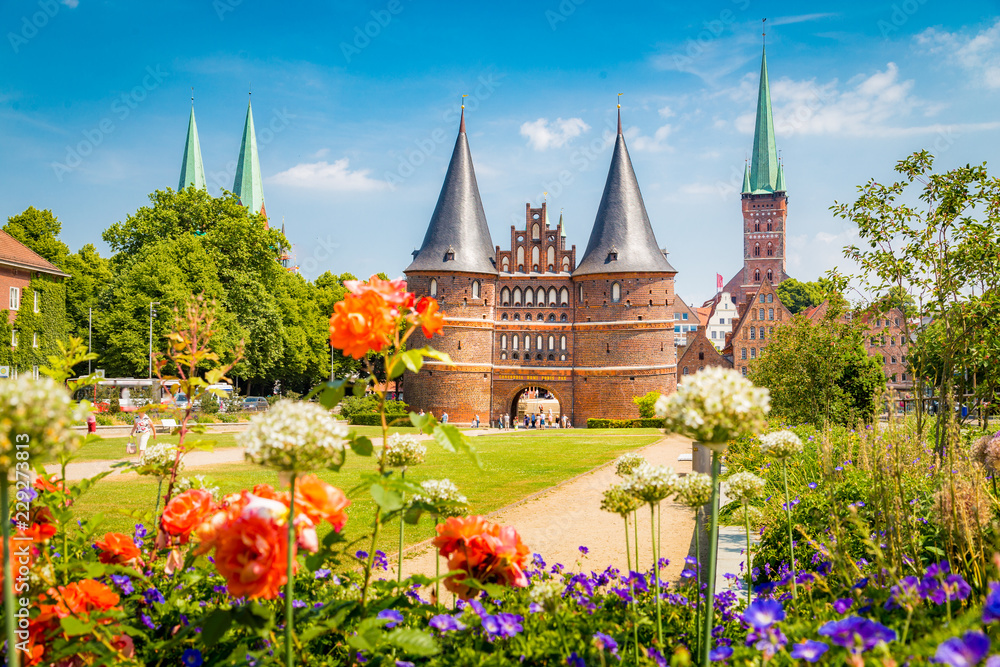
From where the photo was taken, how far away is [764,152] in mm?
85875

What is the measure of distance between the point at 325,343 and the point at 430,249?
35.5 ft

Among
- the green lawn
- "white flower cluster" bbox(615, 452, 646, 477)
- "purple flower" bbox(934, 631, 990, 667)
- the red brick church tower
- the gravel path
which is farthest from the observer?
the red brick church tower

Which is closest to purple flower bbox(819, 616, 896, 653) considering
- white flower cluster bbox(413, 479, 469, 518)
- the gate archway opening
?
white flower cluster bbox(413, 479, 469, 518)

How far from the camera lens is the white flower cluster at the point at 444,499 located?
255 centimetres

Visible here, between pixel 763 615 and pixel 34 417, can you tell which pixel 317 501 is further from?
pixel 763 615

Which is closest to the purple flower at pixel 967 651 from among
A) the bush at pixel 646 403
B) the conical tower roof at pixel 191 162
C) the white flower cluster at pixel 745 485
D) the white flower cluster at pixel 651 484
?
the white flower cluster at pixel 651 484

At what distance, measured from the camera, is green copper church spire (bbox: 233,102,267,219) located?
6662 centimetres

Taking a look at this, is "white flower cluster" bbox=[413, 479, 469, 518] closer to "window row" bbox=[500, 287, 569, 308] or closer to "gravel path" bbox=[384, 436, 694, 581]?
"gravel path" bbox=[384, 436, 694, 581]

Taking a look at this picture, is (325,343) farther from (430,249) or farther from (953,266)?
(953,266)

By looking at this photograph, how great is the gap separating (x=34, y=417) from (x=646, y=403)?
128 ft

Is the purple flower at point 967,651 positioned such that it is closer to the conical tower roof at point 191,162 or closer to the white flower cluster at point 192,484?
the white flower cluster at point 192,484

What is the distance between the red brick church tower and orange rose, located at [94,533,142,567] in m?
89.2

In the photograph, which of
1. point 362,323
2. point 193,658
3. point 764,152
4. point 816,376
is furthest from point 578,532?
point 764,152

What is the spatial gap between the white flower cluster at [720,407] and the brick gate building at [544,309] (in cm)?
3806
